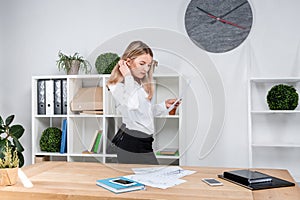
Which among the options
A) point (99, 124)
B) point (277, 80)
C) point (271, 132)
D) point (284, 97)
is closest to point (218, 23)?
point (277, 80)

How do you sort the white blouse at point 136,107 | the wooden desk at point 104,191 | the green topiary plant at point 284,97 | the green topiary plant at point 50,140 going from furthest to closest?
the green topiary plant at point 50,140 → the green topiary plant at point 284,97 → the white blouse at point 136,107 → the wooden desk at point 104,191

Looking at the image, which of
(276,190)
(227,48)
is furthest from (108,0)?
(276,190)

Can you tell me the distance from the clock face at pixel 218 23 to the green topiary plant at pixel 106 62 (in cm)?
80

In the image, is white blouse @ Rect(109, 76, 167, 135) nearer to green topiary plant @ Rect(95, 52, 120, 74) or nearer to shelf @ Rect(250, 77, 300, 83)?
green topiary plant @ Rect(95, 52, 120, 74)

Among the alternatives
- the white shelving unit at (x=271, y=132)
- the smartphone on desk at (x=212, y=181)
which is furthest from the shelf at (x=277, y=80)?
the smartphone on desk at (x=212, y=181)

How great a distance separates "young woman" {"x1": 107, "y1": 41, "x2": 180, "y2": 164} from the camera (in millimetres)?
1617

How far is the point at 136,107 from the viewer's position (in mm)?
1596

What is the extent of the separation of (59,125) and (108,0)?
3.92 ft

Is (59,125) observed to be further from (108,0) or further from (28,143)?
(108,0)

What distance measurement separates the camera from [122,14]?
3.08 metres

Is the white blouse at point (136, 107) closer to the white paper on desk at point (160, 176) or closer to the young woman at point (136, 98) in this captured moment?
the young woman at point (136, 98)

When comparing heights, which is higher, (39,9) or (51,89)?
(39,9)

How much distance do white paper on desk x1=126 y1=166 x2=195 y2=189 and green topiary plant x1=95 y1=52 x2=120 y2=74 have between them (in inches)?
33.5

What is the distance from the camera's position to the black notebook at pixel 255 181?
1.51m
